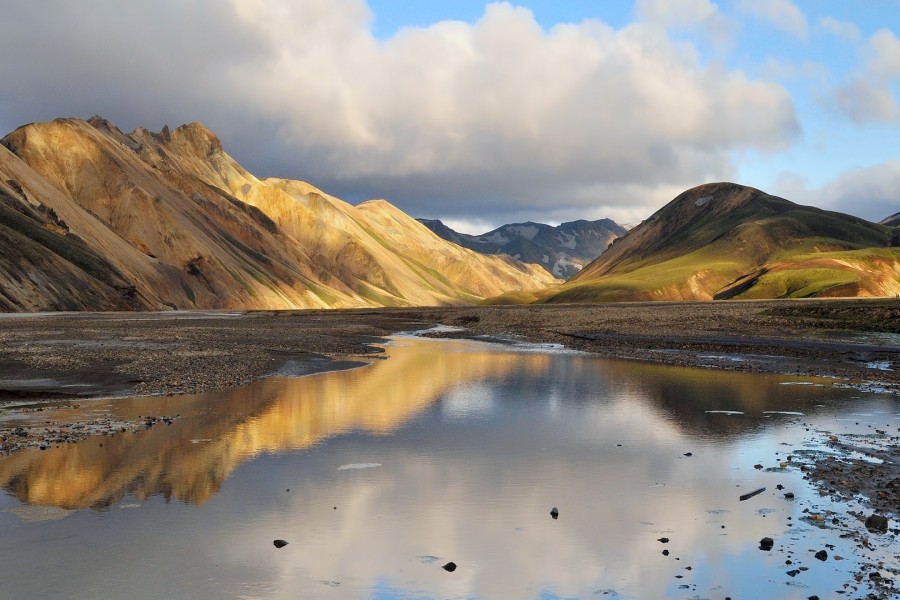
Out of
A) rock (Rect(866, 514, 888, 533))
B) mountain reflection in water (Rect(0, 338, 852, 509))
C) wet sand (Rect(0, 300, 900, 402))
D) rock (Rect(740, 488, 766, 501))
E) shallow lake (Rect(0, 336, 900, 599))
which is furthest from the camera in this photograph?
wet sand (Rect(0, 300, 900, 402))

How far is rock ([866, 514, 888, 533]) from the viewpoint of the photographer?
1309cm

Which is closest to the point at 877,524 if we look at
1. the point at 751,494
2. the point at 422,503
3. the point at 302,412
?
the point at 751,494

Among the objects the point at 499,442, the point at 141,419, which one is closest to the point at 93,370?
the point at 141,419

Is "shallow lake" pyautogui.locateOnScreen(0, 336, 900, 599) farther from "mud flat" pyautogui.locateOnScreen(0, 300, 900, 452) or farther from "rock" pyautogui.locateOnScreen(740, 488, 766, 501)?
"mud flat" pyautogui.locateOnScreen(0, 300, 900, 452)

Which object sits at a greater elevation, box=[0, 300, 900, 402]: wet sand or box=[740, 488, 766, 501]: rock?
box=[0, 300, 900, 402]: wet sand

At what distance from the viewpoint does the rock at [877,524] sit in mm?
13086

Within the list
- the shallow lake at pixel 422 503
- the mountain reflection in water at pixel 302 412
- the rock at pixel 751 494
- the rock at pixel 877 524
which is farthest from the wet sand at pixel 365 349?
the rock at pixel 877 524

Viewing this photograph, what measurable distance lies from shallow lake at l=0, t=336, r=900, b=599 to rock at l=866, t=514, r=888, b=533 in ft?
2.40

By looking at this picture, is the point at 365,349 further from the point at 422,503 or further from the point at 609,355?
the point at 422,503

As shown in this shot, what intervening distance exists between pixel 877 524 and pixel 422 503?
8.52 m

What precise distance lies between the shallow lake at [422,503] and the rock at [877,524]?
0.73m

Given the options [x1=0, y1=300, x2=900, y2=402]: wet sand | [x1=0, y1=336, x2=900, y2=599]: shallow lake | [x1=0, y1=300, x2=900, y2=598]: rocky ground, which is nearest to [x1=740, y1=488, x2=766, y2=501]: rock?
[x1=0, y1=336, x2=900, y2=599]: shallow lake

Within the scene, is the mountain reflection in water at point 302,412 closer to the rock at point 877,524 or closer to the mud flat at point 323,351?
the mud flat at point 323,351

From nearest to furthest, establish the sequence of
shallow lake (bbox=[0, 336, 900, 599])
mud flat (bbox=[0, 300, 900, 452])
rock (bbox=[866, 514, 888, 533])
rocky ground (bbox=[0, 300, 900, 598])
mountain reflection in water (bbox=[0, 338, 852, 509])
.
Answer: shallow lake (bbox=[0, 336, 900, 599]) → rock (bbox=[866, 514, 888, 533]) → mountain reflection in water (bbox=[0, 338, 852, 509]) → rocky ground (bbox=[0, 300, 900, 598]) → mud flat (bbox=[0, 300, 900, 452])
